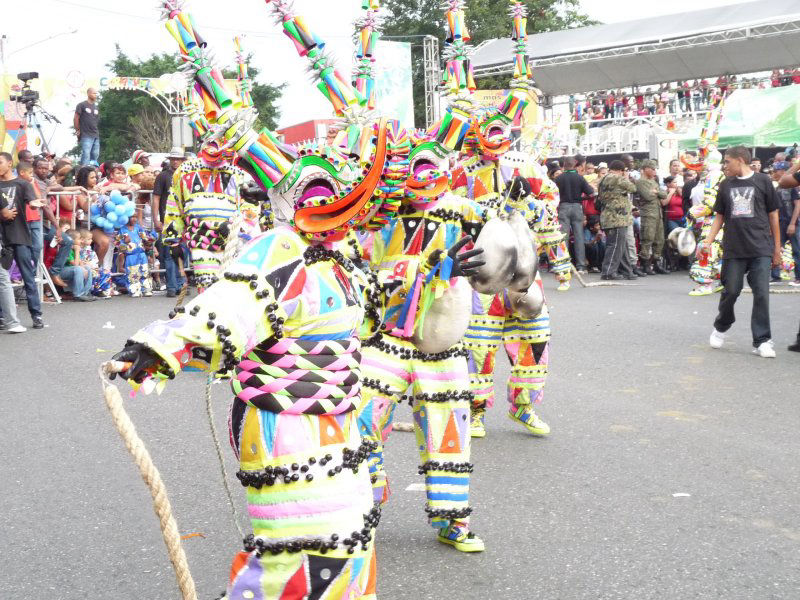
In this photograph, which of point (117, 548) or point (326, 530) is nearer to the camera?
point (326, 530)

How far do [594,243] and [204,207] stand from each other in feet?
35.0

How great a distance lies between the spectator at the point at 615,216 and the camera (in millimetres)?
15164

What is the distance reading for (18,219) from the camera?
10008 mm

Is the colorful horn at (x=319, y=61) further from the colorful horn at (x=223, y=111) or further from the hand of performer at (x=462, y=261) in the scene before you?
the hand of performer at (x=462, y=261)

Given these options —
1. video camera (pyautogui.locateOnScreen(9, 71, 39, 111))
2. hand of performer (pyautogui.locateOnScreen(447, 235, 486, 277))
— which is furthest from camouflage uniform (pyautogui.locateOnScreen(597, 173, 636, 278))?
hand of performer (pyautogui.locateOnScreen(447, 235, 486, 277))

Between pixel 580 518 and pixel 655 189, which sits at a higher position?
pixel 655 189

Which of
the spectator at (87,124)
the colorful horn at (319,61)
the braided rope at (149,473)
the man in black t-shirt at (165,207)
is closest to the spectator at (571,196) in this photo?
the man in black t-shirt at (165,207)

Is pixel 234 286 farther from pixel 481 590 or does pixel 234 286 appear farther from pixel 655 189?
pixel 655 189

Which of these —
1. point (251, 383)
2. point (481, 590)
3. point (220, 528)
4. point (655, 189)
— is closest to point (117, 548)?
point (220, 528)

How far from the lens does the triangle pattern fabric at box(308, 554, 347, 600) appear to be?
2.65 m

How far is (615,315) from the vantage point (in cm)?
1157

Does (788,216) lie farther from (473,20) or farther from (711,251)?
(473,20)

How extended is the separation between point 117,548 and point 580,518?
2222 mm

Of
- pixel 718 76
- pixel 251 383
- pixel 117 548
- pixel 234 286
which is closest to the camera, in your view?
pixel 234 286
